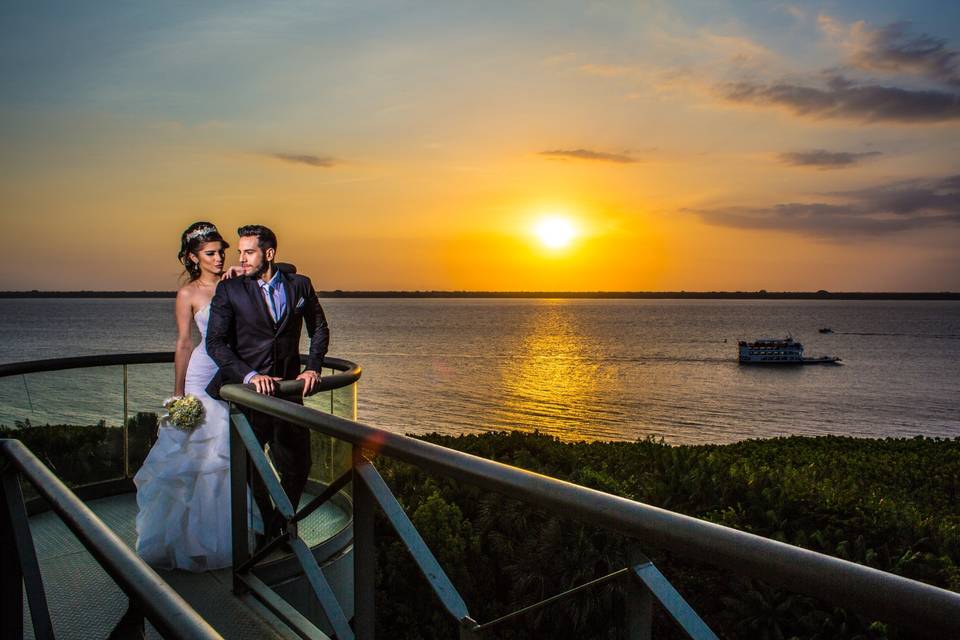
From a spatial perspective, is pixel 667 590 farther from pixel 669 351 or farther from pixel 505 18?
A: pixel 669 351

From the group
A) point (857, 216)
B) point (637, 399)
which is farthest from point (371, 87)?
point (857, 216)

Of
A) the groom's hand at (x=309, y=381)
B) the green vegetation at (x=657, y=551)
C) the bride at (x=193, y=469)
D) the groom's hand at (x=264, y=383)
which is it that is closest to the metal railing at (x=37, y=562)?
the groom's hand at (x=264, y=383)

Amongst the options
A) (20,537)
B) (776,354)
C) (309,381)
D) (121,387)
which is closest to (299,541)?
(309,381)

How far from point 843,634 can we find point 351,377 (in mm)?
5105

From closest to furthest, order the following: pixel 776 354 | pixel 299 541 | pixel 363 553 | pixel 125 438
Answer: pixel 363 553 < pixel 299 541 < pixel 125 438 < pixel 776 354

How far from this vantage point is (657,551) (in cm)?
820

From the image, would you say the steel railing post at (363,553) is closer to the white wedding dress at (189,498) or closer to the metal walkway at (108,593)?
the metal walkway at (108,593)

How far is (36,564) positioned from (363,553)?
1.09 m

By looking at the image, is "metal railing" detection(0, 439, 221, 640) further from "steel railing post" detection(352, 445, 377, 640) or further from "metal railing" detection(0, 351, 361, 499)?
"metal railing" detection(0, 351, 361, 499)

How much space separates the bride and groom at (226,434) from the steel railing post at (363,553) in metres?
1.65

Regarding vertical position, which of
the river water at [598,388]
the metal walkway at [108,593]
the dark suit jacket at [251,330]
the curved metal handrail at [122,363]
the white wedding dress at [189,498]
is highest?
the dark suit jacket at [251,330]

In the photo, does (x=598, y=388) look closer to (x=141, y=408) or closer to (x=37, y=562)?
(x=141, y=408)

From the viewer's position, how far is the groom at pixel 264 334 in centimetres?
441

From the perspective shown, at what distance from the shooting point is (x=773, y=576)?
1.12 meters
